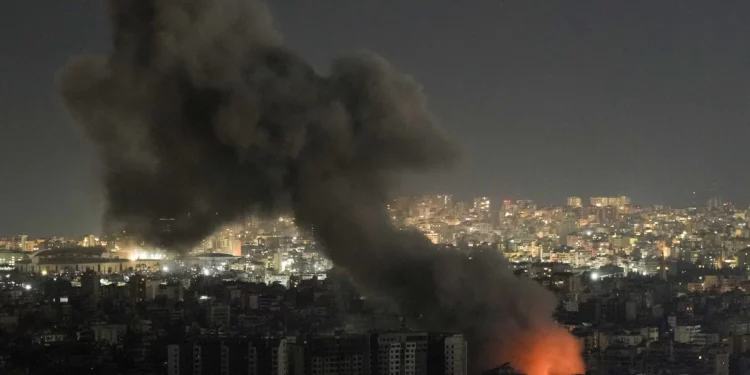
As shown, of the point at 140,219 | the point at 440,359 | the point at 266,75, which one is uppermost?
the point at 266,75

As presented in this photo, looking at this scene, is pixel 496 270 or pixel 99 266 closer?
pixel 496 270

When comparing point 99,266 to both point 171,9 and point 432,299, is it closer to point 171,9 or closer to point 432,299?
point 171,9

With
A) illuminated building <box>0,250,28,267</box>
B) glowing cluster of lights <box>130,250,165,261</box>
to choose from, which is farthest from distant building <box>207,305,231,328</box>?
illuminated building <box>0,250,28,267</box>

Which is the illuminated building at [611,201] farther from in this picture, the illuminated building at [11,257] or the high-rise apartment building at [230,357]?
the high-rise apartment building at [230,357]

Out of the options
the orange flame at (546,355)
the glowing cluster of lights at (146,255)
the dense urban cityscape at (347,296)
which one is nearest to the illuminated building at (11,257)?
the dense urban cityscape at (347,296)

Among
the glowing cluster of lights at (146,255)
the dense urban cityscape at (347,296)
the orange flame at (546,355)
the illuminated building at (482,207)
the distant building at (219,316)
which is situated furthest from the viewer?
the illuminated building at (482,207)

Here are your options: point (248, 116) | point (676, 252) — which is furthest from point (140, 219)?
point (676, 252)
